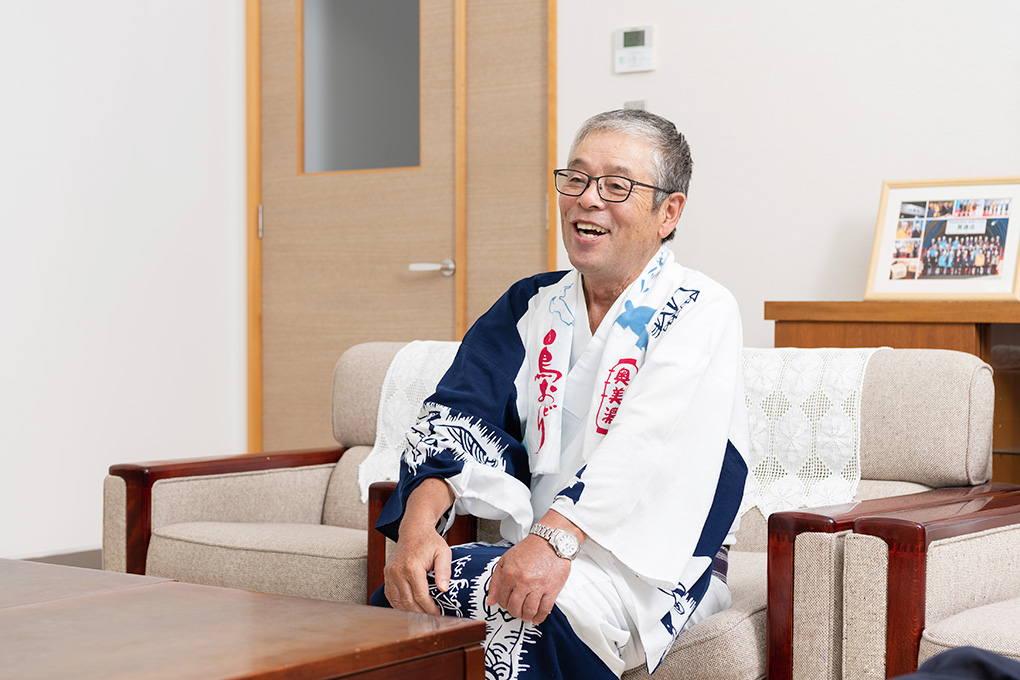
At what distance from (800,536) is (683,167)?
0.67 meters

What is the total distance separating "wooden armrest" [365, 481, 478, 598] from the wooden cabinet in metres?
1.22

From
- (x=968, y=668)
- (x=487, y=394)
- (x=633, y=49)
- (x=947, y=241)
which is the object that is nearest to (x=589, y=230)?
(x=487, y=394)

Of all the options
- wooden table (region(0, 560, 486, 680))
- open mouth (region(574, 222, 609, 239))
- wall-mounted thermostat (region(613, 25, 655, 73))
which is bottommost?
wooden table (region(0, 560, 486, 680))

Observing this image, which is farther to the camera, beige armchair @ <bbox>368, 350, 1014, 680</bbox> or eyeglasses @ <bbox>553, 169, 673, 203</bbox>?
eyeglasses @ <bbox>553, 169, 673, 203</bbox>

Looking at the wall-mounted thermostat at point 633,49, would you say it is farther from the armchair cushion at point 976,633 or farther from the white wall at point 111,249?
the armchair cushion at point 976,633

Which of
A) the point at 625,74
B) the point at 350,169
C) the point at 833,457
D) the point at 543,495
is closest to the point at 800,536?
the point at 543,495

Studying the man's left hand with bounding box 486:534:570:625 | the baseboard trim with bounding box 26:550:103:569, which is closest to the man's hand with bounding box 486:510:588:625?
the man's left hand with bounding box 486:534:570:625

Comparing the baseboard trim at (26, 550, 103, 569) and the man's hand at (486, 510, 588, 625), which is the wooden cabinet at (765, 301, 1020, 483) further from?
the baseboard trim at (26, 550, 103, 569)

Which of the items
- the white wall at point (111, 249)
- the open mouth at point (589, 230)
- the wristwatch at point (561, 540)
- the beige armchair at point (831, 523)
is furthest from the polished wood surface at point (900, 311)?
the white wall at point (111, 249)

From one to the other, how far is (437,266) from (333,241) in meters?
0.48

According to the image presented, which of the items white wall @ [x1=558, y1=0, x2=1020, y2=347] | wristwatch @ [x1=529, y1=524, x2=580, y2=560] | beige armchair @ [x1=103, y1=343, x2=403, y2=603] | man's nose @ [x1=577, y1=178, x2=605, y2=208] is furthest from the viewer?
white wall @ [x1=558, y1=0, x2=1020, y2=347]

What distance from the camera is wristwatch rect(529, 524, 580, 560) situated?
1.68 m

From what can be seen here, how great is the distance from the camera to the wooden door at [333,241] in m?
4.11

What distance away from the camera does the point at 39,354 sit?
3891mm
